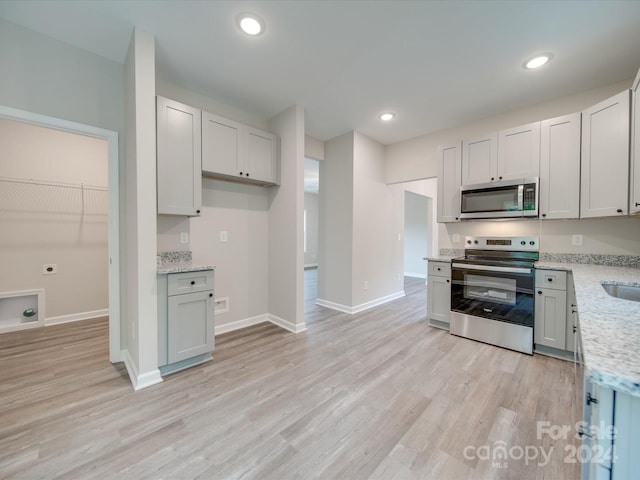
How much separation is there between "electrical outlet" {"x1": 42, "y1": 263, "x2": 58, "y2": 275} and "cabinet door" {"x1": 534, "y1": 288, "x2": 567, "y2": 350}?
5853 mm

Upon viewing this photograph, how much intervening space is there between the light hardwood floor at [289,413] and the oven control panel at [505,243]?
122 centimetres

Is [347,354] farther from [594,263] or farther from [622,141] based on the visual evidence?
[622,141]

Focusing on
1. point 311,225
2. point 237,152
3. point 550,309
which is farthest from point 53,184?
point 311,225

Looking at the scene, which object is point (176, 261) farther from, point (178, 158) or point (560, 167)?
point (560, 167)

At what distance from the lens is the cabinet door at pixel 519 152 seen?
2.81 meters

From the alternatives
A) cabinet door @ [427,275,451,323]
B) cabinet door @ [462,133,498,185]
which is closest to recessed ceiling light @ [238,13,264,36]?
cabinet door @ [462,133,498,185]

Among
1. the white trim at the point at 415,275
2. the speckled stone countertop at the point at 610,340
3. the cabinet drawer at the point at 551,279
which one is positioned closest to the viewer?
the speckled stone countertop at the point at 610,340

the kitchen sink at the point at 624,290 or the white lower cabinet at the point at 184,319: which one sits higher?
the kitchen sink at the point at 624,290

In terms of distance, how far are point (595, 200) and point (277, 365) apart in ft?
11.3

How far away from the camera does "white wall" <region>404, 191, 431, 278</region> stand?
7.39 meters

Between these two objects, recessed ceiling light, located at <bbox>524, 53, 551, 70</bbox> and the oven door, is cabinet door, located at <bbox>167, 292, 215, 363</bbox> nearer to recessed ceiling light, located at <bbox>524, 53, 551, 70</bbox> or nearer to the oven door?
the oven door

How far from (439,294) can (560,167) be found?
1884 millimetres

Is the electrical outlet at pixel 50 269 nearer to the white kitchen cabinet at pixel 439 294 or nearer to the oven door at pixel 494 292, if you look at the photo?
the white kitchen cabinet at pixel 439 294

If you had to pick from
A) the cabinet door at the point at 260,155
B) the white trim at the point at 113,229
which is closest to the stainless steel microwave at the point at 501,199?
the cabinet door at the point at 260,155
